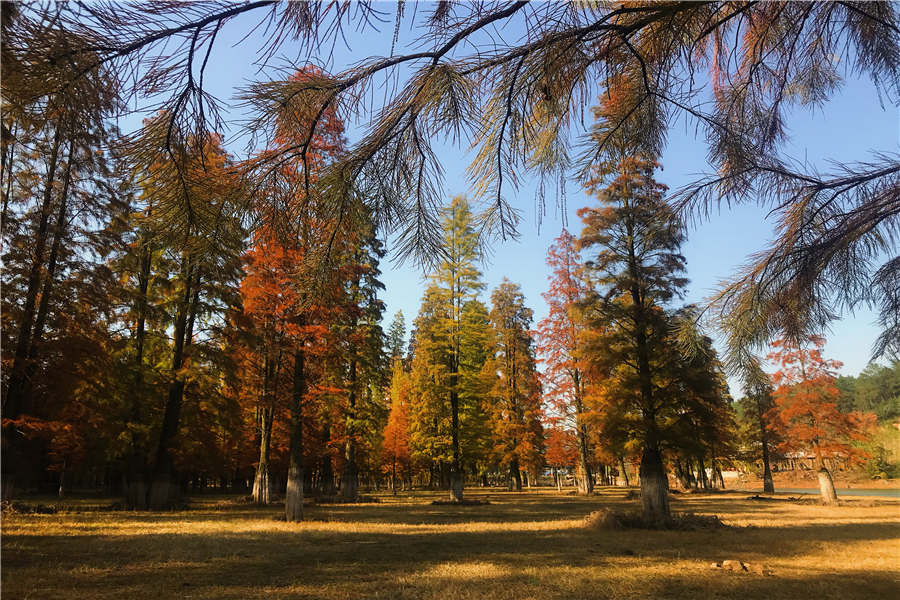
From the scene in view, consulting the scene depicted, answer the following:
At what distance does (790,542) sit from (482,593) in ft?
27.9

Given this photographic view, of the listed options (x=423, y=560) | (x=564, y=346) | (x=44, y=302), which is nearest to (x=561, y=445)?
(x=564, y=346)

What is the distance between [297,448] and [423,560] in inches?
265

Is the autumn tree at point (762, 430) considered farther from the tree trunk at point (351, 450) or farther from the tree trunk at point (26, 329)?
the tree trunk at point (26, 329)

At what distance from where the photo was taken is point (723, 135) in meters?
3.85

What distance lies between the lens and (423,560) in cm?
778

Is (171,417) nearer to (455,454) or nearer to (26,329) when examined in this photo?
(26,329)

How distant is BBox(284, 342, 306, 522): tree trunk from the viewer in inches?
508

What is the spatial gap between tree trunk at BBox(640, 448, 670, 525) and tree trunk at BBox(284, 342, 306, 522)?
926cm

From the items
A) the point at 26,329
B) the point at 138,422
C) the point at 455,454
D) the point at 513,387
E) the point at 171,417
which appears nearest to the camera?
the point at 26,329

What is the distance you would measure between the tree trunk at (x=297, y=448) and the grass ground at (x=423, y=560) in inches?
23.7

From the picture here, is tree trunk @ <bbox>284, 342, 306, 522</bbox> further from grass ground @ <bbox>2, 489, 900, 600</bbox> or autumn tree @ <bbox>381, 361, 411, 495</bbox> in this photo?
autumn tree @ <bbox>381, 361, 411, 495</bbox>

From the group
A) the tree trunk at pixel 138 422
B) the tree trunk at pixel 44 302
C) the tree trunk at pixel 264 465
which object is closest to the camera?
the tree trunk at pixel 44 302

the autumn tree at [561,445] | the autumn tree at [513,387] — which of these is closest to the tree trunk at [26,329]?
the autumn tree at [513,387]

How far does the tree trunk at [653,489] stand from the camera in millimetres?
12492
